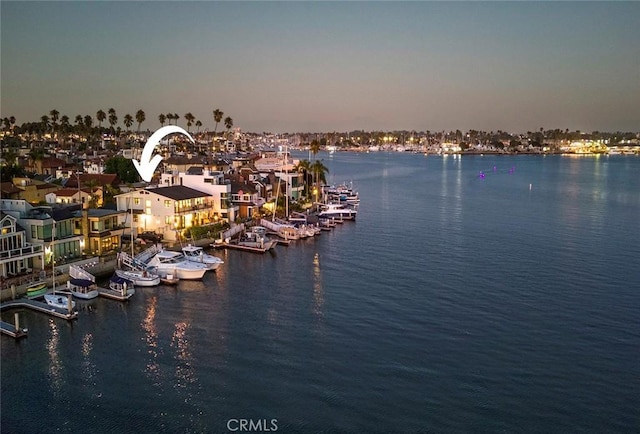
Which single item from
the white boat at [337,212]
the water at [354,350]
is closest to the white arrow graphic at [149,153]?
the water at [354,350]

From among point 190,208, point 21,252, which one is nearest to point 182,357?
point 21,252

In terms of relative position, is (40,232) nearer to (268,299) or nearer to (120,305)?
(120,305)

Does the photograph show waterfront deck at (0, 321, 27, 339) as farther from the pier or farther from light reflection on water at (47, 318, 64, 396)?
light reflection on water at (47, 318, 64, 396)

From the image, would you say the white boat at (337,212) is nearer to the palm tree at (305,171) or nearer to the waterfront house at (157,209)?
the palm tree at (305,171)

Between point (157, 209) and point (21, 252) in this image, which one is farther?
point (157, 209)

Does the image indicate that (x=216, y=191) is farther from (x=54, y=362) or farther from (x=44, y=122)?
(x=44, y=122)
